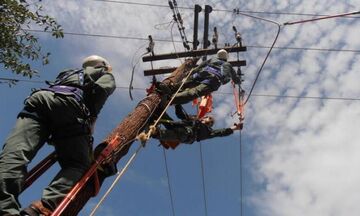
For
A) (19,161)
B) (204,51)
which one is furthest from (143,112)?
(204,51)

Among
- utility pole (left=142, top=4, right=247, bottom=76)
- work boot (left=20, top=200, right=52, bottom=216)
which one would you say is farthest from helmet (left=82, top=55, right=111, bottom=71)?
utility pole (left=142, top=4, right=247, bottom=76)

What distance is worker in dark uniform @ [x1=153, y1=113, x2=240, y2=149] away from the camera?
20.6 ft

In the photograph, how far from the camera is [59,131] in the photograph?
348cm

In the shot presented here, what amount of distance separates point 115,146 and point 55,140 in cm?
103

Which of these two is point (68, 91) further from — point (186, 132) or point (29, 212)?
point (186, 132)

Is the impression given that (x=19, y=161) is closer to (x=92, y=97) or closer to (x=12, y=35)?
(x=92, y=97)

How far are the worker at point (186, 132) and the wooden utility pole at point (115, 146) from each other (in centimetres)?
48

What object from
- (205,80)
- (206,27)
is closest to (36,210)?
(205,80)

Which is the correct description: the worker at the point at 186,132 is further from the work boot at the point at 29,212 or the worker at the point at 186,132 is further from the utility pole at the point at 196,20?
the work boot at the point at 29,212

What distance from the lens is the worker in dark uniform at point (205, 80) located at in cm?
638

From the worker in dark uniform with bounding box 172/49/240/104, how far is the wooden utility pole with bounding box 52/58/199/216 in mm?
301

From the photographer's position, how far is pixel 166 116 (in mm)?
6344

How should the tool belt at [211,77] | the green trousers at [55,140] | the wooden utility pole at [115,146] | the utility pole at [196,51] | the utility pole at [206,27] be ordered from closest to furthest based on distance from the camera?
the green trousers at [55,140], the wooden utility pole at [115,146], the tool belt at [211,77], the utility pole at [196,51], the utility pole at [206,27]

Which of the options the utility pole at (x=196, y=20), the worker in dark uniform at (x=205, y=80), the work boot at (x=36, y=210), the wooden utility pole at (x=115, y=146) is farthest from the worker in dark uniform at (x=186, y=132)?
the work boot at (x=36, y=210)
